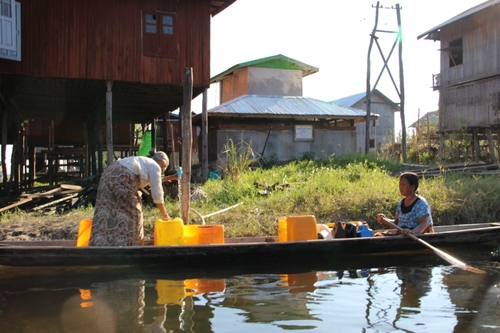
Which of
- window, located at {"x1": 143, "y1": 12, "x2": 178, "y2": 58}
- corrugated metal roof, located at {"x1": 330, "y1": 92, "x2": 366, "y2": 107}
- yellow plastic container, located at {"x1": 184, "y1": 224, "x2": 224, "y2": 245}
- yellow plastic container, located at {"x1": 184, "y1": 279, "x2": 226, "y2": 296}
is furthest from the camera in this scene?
corrugated metal roof, located at {"x1": 330, "y1": 92, "x2": 366, "y2": 107}

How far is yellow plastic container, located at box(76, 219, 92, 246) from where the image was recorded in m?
6.14

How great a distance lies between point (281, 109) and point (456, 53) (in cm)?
920

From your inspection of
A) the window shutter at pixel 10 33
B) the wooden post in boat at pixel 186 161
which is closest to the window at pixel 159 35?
the window shutter at pixel 10 33

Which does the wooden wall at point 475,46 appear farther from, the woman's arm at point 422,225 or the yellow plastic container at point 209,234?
the yellow plastic container at point 209,234

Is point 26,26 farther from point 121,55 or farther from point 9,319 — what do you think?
point 9,319

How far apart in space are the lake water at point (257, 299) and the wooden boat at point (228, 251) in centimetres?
21

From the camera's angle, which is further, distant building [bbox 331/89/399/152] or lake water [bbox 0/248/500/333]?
distant building [bbox 331/89/399/152]

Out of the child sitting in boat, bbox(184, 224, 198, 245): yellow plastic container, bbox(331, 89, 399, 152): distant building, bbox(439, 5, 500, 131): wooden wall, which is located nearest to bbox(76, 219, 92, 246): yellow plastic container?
bbox(184, 224, 198, 245): yellow plastic container

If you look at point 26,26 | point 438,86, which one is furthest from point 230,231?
point 438,86

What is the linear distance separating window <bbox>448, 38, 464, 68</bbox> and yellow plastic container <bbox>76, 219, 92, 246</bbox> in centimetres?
1913

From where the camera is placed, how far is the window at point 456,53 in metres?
20.7

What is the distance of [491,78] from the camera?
1833cm

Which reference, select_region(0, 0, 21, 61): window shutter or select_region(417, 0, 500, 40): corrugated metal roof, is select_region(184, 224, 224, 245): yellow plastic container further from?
select_region(417, 0, 500, 40): corrugated metal roof

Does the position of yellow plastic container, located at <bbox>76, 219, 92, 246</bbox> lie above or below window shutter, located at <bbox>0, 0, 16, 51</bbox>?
below
